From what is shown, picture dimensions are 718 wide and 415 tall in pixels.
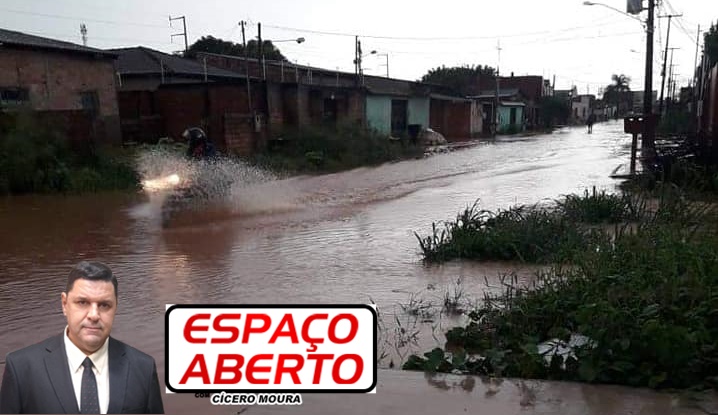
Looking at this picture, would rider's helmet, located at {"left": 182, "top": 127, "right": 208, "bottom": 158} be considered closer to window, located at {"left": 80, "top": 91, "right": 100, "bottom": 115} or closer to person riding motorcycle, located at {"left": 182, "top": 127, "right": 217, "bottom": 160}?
person riding motorcycle, located at {"left": 182, "top": 127, "right": 217, "bottom": 160}

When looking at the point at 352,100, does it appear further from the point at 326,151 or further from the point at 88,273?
the point at 88,273

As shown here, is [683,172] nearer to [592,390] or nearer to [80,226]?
[592,390]

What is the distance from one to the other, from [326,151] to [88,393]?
23.4 metres

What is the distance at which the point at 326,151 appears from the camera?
979 inches

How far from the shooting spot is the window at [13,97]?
55.9 ft

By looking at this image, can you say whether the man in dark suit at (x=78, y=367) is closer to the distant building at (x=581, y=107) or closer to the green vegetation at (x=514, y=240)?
the green vegetation at (x=514, y=240)

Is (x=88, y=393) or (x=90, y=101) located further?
(x=90, y=101)

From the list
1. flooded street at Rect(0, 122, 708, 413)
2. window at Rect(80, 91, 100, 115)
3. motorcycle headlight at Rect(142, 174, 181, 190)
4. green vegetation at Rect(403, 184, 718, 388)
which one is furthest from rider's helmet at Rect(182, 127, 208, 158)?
green vegetation at Rect(403, 184, 718, 388)

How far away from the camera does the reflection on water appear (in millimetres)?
6977

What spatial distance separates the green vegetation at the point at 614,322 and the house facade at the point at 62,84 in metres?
14.2

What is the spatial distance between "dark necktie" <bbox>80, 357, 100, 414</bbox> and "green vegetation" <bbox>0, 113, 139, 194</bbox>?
50.1 feet

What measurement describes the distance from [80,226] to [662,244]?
10144 mm


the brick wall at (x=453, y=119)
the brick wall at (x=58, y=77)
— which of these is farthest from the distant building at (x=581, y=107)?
the brick wall at (x=58, y=77)

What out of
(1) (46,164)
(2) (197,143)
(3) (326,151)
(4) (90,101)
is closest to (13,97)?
(4) (90,101)
